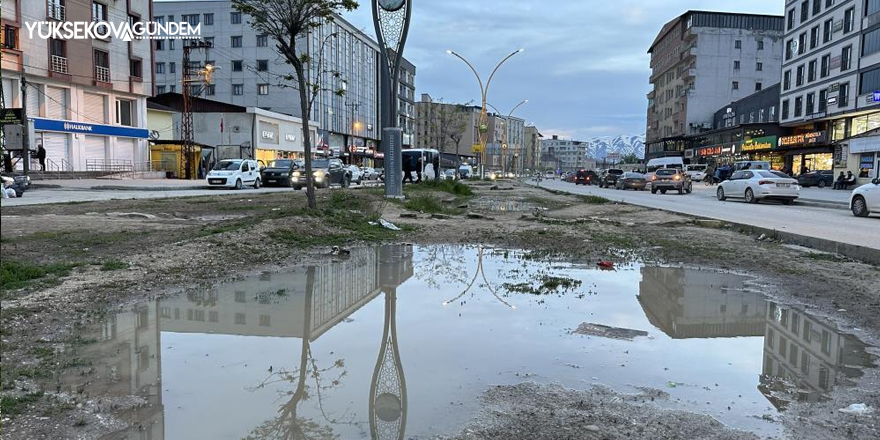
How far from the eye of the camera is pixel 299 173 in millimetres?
35312

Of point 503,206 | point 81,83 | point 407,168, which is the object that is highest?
point 81,83

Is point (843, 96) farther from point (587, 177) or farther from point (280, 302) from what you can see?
point (280, 302)

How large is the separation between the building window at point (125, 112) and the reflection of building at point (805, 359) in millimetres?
52435

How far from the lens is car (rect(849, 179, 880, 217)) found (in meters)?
18.9

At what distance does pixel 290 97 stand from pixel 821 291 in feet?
250

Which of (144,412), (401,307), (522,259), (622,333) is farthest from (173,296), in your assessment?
(522,259)

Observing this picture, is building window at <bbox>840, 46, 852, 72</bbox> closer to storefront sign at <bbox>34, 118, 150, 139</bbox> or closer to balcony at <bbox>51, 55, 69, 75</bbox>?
storefront sign at <bbox>34, 118, 150, 139</bbox>

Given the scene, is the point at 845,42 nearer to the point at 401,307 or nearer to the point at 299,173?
the point at 299,173

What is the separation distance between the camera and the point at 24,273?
704 cm

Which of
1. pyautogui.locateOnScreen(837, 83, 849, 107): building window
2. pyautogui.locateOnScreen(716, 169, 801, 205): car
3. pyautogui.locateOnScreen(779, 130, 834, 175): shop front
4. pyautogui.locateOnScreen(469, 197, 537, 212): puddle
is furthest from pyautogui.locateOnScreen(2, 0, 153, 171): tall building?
pyautogui.locateOnScreen(779, 130, 834, 175): shop front

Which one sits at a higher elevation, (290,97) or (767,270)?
(290,97)

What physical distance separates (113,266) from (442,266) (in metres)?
4.55

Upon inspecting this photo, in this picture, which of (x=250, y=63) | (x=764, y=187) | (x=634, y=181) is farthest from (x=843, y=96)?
(x=250, y=63)

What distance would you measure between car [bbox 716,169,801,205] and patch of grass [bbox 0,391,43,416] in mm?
29473
